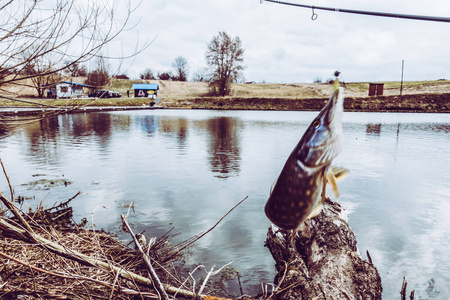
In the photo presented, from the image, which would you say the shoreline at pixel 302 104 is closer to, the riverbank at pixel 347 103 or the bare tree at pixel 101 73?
the riverbank at pixel 347 103

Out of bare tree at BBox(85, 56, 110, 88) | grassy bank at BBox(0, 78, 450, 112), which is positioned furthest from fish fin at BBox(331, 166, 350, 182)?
grassy bank at BBox(0, 78, 450, 112)

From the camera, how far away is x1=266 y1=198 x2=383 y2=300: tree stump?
498cm

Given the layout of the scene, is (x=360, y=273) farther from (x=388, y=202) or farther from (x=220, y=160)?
(x=220, y=160)

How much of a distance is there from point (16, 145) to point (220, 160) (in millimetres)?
12308

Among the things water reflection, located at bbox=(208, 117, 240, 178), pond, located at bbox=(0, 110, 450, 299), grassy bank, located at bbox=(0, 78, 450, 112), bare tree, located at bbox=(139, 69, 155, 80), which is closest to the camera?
pond, located at bbox=(0, 110, 450, 299)

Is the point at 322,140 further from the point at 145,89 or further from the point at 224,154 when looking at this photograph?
the point at 145,89

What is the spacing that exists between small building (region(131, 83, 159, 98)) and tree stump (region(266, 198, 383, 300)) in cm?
8260

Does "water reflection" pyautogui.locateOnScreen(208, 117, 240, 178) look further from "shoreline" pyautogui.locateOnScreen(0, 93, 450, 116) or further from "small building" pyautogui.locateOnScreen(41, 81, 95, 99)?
"shoreline" pyautogui.locateOnScreen(0, 93, 450, 116)

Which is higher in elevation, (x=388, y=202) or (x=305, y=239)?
(x=305, y=239)

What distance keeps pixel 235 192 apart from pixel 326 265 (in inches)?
241

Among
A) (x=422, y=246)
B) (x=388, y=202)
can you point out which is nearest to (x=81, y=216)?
(x=422, y=246)

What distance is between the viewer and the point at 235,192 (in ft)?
36.9

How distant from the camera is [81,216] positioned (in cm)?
852

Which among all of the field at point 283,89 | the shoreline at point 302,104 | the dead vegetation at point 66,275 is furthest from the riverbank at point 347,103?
the dead vegetation at point 66,275
